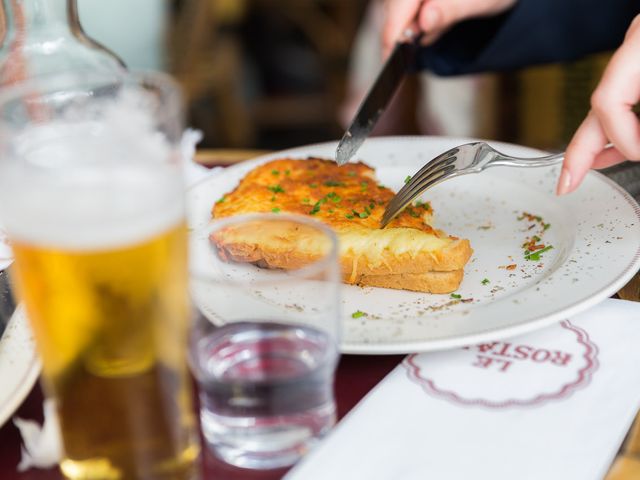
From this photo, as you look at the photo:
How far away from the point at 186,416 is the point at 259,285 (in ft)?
0.46

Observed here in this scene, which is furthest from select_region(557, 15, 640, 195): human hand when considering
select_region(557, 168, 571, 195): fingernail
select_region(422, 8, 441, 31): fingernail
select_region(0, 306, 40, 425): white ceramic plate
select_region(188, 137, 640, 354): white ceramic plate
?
select_region(0, 306, 40, 425): white ceramic plate

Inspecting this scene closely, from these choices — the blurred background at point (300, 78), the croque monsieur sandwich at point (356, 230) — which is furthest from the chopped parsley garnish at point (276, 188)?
the blurred background at point (300, 78)

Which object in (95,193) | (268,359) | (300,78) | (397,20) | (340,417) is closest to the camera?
(95,193)

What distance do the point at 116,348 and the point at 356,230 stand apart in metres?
0.56

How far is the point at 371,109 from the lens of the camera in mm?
1354

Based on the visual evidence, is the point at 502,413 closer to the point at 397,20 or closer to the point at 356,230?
the point at 356,230

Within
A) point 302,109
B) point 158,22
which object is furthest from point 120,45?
point 302,109

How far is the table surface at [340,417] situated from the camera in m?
0.74

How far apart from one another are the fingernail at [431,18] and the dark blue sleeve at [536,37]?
0.26 metres

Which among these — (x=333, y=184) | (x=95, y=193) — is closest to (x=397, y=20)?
(x=333, y=184)

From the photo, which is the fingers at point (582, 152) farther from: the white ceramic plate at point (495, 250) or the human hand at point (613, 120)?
the white ceramic plate at point (495, 250)

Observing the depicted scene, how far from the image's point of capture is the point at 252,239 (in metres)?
0.87

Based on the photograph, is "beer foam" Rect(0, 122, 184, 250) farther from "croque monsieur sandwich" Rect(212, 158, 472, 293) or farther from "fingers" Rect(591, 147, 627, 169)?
"fingers" Rect(591, 147, 627, 169)

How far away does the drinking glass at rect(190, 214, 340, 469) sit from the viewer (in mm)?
703
